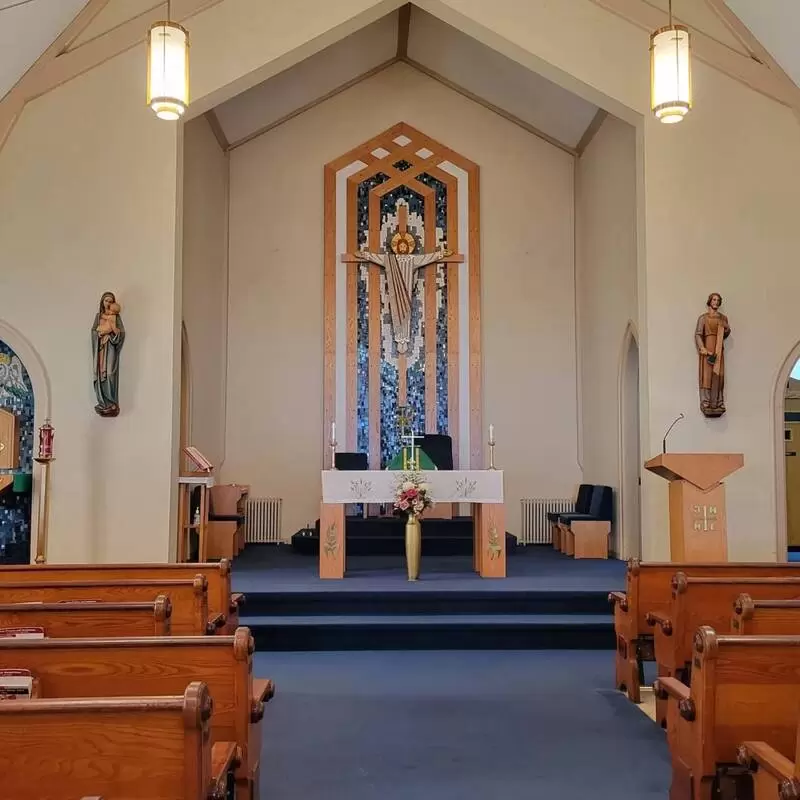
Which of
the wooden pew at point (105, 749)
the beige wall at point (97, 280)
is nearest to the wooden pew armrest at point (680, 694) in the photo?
the wooden pew at point (105, 749)

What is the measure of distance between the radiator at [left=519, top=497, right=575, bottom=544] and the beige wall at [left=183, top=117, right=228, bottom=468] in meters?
3.42

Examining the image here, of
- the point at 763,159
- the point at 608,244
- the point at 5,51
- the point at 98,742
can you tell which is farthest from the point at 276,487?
the point at 98,742

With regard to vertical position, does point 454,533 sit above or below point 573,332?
below

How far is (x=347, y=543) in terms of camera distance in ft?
27.7

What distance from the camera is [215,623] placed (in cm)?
420

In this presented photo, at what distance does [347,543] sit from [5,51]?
496 centimetres

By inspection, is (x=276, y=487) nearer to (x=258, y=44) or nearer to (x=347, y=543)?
(x=347, y=543)

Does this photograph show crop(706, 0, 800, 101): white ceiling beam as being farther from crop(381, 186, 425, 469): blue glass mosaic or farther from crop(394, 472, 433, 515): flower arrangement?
crop(394, 472, 433, 515): flower arrangement

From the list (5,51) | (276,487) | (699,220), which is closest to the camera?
(5,51)

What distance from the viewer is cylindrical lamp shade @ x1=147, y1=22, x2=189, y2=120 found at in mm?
4473

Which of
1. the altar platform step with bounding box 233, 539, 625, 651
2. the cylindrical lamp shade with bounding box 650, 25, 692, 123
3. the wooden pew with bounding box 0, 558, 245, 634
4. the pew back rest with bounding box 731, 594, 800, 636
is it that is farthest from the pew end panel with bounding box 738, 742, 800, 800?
the altar platform step with bounding box 233, 539, 625, 651

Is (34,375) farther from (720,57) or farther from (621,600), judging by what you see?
(720,57)

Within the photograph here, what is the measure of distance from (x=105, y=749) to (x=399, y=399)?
26.8 ft

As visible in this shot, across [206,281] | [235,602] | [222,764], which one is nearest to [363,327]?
[206,281]
